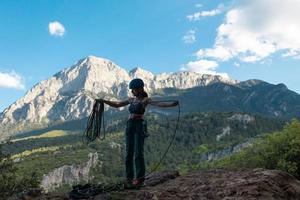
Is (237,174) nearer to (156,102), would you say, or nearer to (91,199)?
(156,102)

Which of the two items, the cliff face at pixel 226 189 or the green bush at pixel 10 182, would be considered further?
the green bush at pixel 10 182

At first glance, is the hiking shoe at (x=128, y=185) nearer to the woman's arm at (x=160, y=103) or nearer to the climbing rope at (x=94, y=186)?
the climbing rope at (x=94, y=186)

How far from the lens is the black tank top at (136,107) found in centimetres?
1245

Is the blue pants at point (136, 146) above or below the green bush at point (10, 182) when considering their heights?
above

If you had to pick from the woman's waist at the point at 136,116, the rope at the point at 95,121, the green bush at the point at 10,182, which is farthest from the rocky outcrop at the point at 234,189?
the green bush at the point at 10,182

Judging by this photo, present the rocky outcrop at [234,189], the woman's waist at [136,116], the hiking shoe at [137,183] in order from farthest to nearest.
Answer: the woman's waist at [136,116]
the hiking shoe at [137,183]
the rocky outcrop at [234,189]

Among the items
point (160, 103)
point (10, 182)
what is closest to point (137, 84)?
point (160, 103)

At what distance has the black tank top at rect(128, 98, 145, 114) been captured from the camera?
12.5 meters

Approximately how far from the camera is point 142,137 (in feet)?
41.2

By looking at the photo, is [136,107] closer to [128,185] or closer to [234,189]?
[128,185]

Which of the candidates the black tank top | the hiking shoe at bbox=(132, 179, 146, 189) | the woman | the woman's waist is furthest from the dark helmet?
the hiking shoe at bbox=(132, 179, 146, 189)

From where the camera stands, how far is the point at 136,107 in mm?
12492

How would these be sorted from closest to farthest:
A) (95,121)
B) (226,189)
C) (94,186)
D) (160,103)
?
(226,189) < (94,186) < (160,103) < (95,121)

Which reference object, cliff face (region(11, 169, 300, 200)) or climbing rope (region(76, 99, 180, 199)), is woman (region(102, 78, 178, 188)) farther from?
cliff face (region(11, 169, 300, 200))
